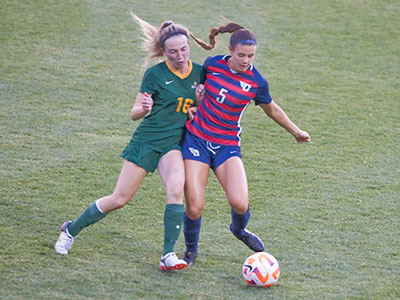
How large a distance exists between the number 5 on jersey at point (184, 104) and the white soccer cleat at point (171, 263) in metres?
1.18

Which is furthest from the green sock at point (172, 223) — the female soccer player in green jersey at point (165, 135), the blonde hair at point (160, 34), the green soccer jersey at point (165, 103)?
the blonde hair at point (160, 34)

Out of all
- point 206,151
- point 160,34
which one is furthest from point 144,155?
point 160,34

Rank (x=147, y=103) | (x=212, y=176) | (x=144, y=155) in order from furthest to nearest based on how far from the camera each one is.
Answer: (x=212, y=176) < (x=144, y=155) < (x=147, y=103)

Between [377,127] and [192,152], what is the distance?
5343 mm

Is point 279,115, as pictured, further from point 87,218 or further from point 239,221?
point 87,218

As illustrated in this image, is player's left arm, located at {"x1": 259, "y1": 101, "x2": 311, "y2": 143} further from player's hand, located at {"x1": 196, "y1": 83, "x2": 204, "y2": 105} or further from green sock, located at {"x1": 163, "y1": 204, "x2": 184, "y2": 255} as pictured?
green sock, located at {"x1": 163, "y1": 204, "x2": 184, "y2": 255}

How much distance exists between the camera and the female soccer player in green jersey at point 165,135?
5023 mm

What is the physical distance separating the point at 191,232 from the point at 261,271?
2.49 ft

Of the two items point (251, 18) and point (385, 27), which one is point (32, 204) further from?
point (385, 27)

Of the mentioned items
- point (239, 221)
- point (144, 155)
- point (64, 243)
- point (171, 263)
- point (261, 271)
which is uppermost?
point (144, 155)

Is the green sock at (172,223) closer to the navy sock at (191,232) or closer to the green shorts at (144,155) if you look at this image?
the navy sock at (191,232)

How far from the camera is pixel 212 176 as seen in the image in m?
7.82

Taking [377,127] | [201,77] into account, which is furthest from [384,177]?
[201,77]

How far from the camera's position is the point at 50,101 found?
32.4 ft
